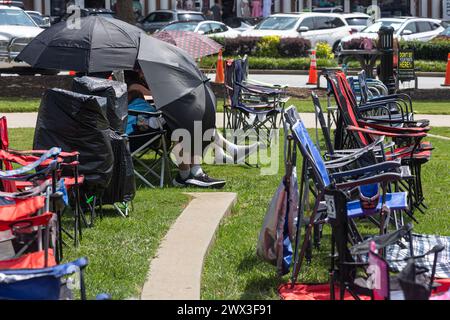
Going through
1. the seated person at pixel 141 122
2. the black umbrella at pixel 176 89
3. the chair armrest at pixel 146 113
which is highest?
the black umbrella at pixel 176 89

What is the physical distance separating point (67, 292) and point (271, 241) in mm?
2110

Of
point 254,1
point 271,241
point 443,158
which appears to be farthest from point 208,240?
point 254,1

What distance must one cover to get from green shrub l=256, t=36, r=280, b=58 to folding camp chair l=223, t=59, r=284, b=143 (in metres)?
15.5

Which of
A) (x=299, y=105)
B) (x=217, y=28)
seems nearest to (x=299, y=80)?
(x=299, y=105)

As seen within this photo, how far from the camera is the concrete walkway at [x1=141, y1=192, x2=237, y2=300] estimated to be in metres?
5.64

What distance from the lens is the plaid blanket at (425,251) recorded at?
17.7 ft

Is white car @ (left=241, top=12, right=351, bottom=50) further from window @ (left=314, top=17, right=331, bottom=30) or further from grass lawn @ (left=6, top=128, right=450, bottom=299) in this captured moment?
grass lawn @ (left=6, top=128, right=450, bottom=299)

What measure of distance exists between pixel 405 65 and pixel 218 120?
4.70m

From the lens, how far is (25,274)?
152 inches

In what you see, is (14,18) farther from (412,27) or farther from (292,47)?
(412,27)

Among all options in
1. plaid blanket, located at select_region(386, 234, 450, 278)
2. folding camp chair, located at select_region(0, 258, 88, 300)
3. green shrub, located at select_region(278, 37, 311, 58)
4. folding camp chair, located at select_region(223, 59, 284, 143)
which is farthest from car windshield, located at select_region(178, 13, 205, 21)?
folding camp chair, located at select_region(0, 258, 88, 300)

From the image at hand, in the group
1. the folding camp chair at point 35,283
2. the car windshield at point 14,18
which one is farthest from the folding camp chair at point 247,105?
the car windshield at point 14,18

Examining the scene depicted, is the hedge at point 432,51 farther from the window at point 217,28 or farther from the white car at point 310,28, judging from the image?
the window at point 217,28

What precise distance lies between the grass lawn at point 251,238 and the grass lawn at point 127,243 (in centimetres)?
46
